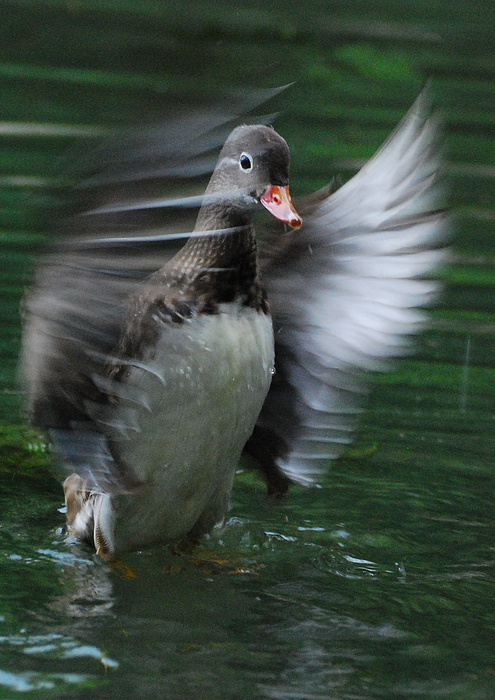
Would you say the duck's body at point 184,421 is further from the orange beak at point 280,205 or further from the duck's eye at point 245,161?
the duck's eye at point 245,161

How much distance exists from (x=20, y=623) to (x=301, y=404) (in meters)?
1.34

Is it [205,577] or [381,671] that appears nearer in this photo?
[381,671]

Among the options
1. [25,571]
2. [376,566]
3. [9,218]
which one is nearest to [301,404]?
[376,566]

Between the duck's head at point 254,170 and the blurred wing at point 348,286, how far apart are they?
338 millimetres

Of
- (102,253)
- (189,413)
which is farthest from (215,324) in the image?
(102,253)

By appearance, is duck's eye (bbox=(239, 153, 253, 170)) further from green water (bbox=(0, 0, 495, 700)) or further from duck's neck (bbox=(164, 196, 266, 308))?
green water (bbox=(0, 0, 495, 700))

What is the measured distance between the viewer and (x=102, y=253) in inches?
116

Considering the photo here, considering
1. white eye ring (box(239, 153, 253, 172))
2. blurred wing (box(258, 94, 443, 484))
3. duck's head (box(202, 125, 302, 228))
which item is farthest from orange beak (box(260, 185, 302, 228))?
blurred wing (box(258, 94, 443, 484))

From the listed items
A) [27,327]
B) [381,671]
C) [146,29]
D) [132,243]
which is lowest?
[381,671]

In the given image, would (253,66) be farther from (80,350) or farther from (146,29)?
(80,350)

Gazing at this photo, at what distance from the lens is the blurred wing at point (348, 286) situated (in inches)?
148

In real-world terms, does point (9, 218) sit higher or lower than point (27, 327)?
higher

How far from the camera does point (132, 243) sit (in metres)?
3.03

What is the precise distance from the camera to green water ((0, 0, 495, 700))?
9.63 feet
